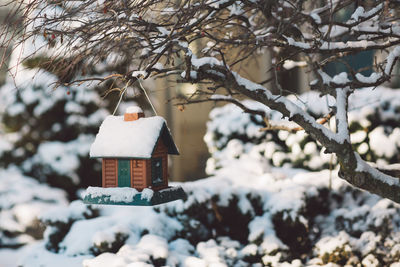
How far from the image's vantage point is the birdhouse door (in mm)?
4035

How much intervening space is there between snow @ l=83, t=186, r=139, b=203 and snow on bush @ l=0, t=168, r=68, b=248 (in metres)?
5.27

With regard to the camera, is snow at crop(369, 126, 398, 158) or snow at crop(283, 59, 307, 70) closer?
snow at crop(283, 59, 307, 70)

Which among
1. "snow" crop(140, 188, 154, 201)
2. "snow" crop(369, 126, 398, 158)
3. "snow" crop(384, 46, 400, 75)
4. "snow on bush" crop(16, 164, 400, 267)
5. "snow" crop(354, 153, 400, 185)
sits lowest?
→ "snow on bush" crop(16, 164, 400, 267)

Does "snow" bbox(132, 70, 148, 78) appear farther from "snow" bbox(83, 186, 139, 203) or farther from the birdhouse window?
"snow" bbox(83, 186, 139, 203)

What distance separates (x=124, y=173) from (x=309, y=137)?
14.2 feet

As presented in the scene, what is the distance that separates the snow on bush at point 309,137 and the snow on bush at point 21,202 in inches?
117

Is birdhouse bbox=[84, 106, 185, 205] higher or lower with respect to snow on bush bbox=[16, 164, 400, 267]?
higher

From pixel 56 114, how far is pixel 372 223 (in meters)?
5.70

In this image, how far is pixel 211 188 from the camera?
22.4 ft

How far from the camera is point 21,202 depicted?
9.10m

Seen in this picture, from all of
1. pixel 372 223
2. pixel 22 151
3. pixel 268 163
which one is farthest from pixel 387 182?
pixel 22 151

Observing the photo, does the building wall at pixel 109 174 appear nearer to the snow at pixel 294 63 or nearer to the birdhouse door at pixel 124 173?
the birdhouse door at pixel 124 173

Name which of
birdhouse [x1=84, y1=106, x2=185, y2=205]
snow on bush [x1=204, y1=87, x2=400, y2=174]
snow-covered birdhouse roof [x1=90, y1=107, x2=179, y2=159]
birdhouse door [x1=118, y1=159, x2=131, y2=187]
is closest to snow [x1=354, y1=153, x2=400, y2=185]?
birdhouse [x1=84, y1=106, x2=185, y2=205]

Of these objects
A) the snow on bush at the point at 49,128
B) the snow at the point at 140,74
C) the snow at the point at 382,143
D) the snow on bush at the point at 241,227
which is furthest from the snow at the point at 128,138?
the snow on bush at the point at 49,128
